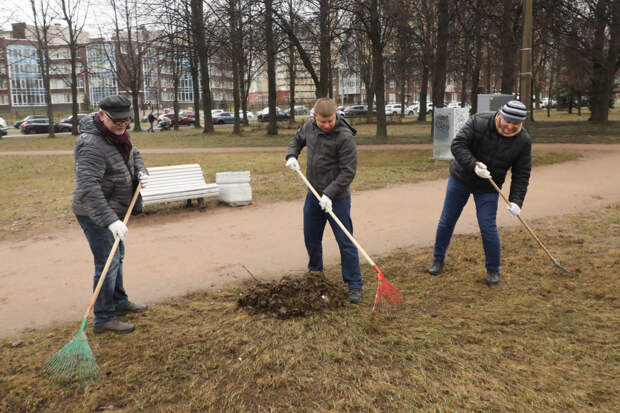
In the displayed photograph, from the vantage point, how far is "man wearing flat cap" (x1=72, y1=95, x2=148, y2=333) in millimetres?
3438

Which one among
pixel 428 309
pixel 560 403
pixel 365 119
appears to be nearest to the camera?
pixel 560 403

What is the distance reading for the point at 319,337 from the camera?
11.8 ft

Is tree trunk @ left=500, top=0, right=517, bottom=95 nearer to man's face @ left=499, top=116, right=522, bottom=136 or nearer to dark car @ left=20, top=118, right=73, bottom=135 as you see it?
man's face @ left=499, top=116, right=522, bottom=136

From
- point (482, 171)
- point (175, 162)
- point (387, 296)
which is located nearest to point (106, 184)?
point (387, 296)

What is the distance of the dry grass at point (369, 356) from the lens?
287 centimetres

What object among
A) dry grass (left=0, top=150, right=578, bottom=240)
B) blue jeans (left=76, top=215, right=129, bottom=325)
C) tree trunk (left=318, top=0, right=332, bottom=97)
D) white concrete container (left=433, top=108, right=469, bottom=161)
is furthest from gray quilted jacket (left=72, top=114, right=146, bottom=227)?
tree trunk (left=318, top=0, right=332, bottom=97)

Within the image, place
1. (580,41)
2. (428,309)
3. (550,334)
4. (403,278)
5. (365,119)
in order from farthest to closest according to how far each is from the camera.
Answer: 1. (365,119)
2. (580,41)
3. (403,278)
4. (428,309)
5. (550,334)

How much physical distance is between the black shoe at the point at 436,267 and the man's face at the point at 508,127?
4.64ft

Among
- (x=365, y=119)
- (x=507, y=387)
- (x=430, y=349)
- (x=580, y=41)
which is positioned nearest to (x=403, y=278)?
(x=430, y=349)

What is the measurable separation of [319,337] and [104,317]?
1613 mm

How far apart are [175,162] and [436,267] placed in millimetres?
11307

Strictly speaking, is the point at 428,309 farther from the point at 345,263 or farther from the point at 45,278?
the point at 45,278

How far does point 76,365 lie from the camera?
3.16 metres

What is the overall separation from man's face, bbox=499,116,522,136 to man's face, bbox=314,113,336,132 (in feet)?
4.64
